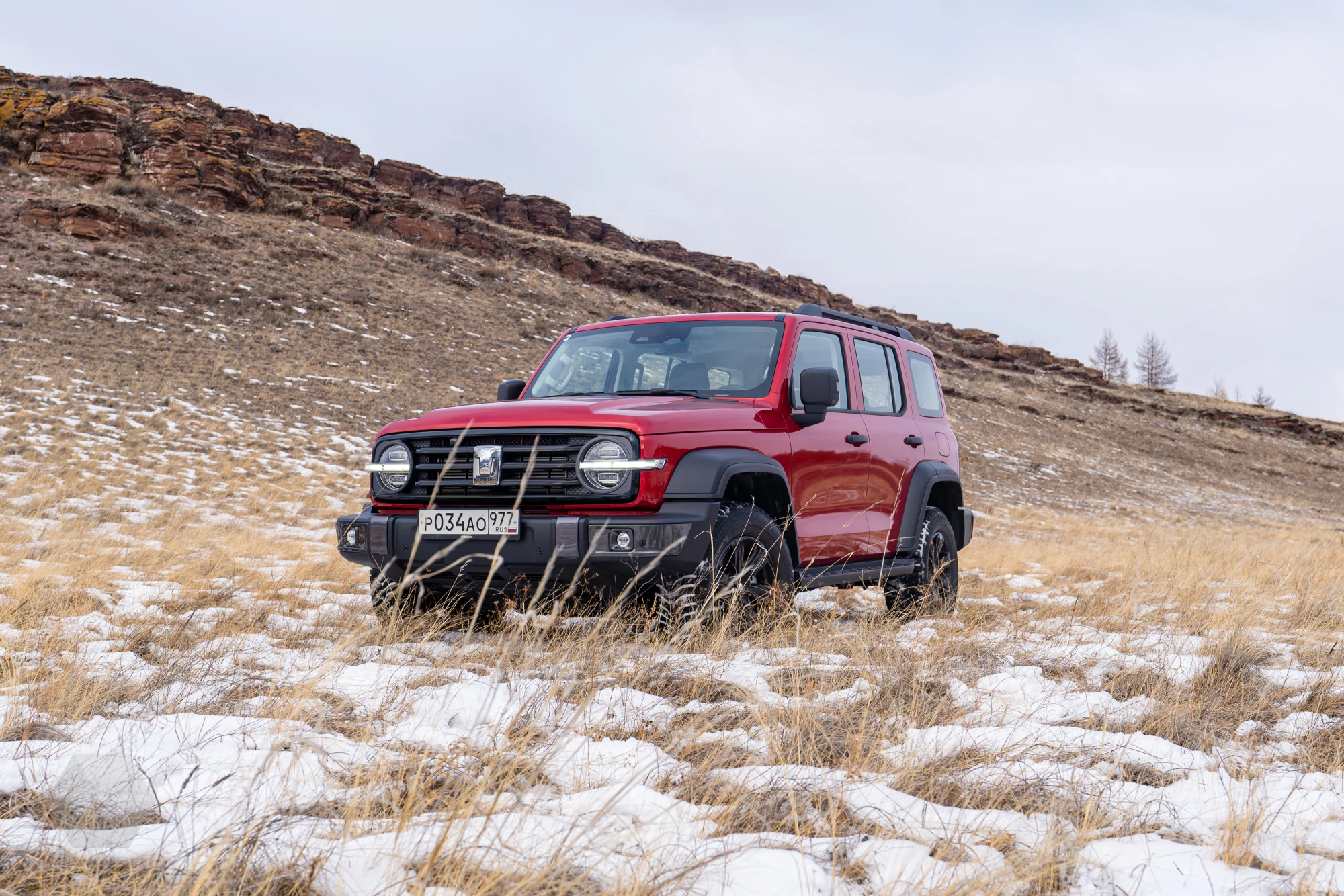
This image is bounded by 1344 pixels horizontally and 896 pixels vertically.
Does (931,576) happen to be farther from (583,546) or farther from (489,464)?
(489,464)

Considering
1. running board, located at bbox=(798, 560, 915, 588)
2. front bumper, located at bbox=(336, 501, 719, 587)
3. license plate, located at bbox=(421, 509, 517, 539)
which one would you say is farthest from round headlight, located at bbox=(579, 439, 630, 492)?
running board, located at bbox=(798, 560, 915, 588)

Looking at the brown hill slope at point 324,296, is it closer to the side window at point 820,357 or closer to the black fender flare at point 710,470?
the side window at point 820,357

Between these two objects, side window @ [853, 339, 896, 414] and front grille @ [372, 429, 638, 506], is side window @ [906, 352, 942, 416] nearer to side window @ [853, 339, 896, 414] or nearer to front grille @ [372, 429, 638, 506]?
side window @ [853, 339, 896, 414]

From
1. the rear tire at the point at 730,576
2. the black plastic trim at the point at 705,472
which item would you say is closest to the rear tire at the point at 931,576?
the rear tire at the point at 730,576

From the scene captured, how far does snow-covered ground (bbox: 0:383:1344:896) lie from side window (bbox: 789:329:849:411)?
1.40 m

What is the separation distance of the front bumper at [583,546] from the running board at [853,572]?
3.66 ft

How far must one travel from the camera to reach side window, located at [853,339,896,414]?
6281 mm

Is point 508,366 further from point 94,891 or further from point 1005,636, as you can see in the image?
point 94,891

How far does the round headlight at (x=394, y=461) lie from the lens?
15.9 feet

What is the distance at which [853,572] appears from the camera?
18.5ft

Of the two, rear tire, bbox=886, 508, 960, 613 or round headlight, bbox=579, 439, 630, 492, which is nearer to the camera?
round headlight, bbox=579, 439, 630, 492

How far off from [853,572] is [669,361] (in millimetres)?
1735

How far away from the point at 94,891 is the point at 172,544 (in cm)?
683

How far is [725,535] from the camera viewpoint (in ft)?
14.4
